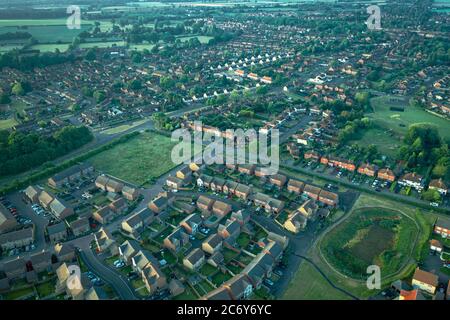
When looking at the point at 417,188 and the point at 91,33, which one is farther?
the point at 91,33

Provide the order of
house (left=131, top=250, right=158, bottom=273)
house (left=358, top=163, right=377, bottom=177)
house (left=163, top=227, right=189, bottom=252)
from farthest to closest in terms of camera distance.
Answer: house (left=358, top=163, right=377, bottom=177) → house (left=163, top=227, right=189, bottom=252) → house (left=131, top=250, right=158, bottom=273)

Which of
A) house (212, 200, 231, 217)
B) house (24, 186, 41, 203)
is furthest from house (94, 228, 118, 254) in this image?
house (24, 186, 41, 203)

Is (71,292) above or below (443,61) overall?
below

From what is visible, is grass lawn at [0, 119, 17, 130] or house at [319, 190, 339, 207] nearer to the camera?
house at [319, 190, 339, 207]

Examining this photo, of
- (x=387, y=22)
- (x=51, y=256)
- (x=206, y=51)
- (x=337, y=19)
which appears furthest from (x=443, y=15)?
(x=51, y=256)

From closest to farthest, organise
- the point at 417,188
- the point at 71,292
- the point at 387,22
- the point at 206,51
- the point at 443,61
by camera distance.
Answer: the point at 71,292, the point at 417,188, the point at 443,61, the point at 206,51, the point at 387,22

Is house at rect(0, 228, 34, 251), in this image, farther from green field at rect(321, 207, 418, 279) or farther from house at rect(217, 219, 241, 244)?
green field at rect(321, 207, 418, 279)

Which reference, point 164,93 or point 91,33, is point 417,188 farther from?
point 91,33

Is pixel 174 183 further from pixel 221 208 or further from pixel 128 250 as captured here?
pixel 128 250
